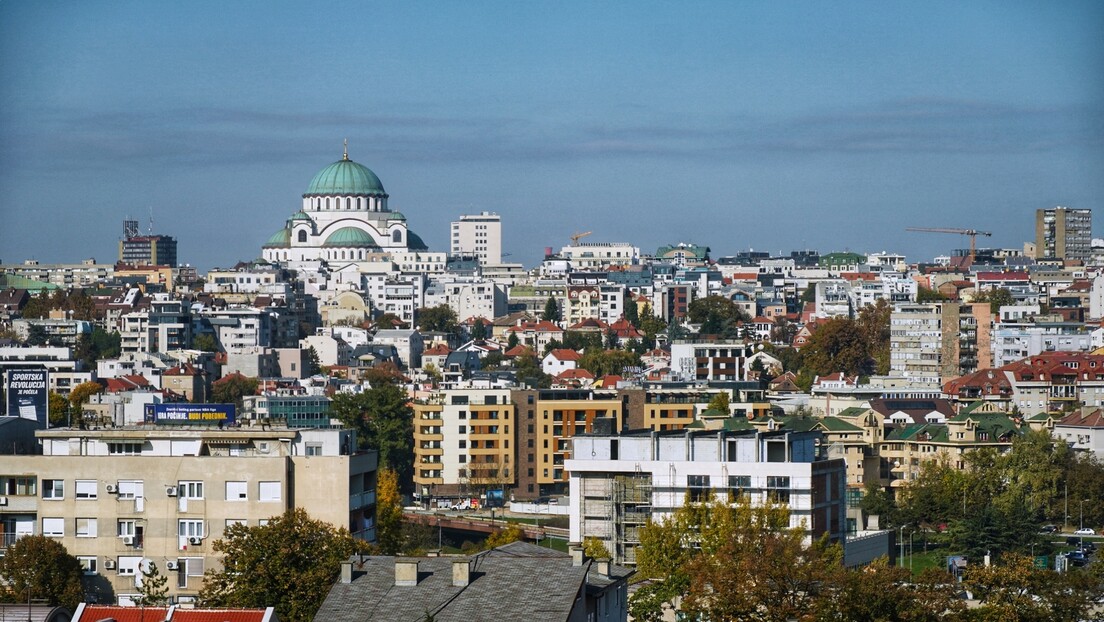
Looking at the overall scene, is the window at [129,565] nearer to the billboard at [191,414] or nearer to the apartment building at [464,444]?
the billboard at [191,414]

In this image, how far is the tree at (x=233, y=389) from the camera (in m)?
85.9

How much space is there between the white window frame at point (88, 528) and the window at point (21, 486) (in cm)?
64

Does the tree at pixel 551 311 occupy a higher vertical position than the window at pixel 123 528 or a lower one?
higher

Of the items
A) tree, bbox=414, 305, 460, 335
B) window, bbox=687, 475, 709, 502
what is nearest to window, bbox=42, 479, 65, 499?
window, bbox=687, 475, 709, 502

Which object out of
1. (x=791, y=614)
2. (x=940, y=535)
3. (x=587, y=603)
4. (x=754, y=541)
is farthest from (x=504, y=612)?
(x=940, y=535)

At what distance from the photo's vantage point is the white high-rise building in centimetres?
18950

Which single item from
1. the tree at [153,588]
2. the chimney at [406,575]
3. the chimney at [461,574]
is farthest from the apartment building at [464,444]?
the chimney at [461,574]

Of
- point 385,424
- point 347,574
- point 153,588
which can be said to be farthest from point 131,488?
point 385,424

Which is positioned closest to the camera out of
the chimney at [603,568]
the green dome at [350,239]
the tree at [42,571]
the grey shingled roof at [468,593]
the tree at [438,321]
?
the grey shingled roof at [468,593]

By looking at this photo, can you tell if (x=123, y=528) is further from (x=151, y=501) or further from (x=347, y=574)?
(x=347, y=574)

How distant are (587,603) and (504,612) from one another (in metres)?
1.36

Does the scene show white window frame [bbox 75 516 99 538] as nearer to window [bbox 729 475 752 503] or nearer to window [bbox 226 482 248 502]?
window [bbox 226 482 248 502]

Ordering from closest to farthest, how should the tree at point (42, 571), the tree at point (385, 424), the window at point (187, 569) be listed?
1. the tree at point (42, 571)
2. the window at point (187, 569)
3. the tree at point (385, 424)

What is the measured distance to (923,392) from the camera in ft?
269
